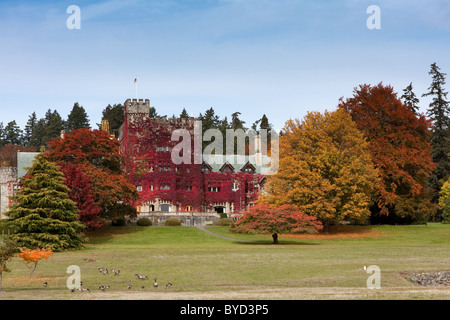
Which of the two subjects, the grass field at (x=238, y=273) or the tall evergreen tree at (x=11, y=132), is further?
the tall evergreen tree at (x=11, y=132)

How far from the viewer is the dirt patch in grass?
61.9 m

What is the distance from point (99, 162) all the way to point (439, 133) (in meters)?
60.2

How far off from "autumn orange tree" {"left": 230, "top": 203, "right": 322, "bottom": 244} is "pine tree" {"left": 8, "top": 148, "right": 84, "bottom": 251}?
1409 cm

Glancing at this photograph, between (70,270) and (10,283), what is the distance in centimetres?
499

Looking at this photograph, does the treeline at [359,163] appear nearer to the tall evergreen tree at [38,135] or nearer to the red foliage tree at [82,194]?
the red foliage tree at [82,194]

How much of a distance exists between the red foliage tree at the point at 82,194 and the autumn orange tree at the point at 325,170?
18971mm

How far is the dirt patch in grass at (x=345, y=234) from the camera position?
203 ft

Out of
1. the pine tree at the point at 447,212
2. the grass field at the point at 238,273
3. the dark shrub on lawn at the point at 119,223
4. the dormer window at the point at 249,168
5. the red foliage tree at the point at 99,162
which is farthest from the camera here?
the dormer window at the point at 249,168

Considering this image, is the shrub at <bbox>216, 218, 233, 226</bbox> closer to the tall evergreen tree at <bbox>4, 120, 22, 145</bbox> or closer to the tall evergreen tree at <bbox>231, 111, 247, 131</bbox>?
the tall evergreen tree at <bbox>231, 111, 247, 131</bbox>

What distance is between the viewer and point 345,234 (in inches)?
2505

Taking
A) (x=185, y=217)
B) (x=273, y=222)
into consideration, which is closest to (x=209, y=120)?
(x=185, y=217)

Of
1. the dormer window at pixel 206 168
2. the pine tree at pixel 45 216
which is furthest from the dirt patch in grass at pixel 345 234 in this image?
the dormer window at pixel 206 168

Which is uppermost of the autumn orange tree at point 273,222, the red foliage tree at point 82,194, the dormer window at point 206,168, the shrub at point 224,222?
the dormer window at point 206,168

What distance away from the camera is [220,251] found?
145ft
